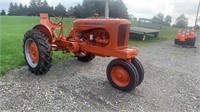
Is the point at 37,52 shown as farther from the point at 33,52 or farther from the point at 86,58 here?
the point at 86,58

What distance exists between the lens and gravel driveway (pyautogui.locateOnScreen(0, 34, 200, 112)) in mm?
4012

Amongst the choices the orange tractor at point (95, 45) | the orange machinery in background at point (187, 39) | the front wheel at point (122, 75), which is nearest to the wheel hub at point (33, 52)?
the orange tractor at point (95, 45)

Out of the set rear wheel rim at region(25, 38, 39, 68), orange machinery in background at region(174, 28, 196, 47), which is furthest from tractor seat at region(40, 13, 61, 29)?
orange machinery in background at region(174, 28, 196, 47)

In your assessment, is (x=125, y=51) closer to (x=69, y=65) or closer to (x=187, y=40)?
(x=69, y=65)

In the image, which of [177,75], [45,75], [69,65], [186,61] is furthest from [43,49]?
[186,61]

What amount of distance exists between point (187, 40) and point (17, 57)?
8009 mm

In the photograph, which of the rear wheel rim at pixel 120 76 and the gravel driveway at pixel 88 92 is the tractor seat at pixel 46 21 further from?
the rear wheel rim at pixel 120 76

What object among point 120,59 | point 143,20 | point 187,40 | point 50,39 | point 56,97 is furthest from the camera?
point 143,20

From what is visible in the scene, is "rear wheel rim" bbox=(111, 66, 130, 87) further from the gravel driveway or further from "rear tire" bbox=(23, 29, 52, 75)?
"rear tire" bbox=(23, 29, 52, 75)

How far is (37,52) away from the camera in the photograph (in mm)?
5316

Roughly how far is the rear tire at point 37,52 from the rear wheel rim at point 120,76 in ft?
4.67

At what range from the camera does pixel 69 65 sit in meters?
6.02

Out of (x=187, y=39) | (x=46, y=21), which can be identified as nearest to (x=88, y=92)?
(x=46, y=21)

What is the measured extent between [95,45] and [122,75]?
0.95 meters
